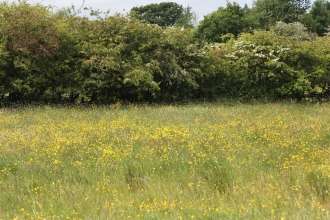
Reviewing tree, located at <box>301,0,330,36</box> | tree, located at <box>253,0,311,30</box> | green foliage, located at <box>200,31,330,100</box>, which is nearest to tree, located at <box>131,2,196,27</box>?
tree, located at <box>253,0,311,30</box>

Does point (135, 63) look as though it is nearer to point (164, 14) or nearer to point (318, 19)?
point (318, 19)

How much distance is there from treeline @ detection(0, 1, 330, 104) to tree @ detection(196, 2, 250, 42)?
25.1m

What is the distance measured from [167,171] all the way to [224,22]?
41030mm

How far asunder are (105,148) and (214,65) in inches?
513

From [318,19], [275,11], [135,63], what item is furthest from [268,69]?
[275,11]

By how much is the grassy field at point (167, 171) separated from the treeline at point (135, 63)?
23.1 feet

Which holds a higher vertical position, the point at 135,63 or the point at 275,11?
the point at 275,11

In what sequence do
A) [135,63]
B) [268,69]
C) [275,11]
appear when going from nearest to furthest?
[135,63], [268,69], [275,11]

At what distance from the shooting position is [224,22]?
44.3 metres

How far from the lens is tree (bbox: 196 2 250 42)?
44406 millimetres

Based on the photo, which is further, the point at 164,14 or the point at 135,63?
the point at 164,14

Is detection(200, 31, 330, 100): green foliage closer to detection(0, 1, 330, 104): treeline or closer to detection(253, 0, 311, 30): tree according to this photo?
detection(0, 1, 330, 104): treeline

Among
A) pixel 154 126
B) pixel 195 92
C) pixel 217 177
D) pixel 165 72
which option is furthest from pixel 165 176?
pixel 195 92

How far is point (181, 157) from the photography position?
6.72 metres
